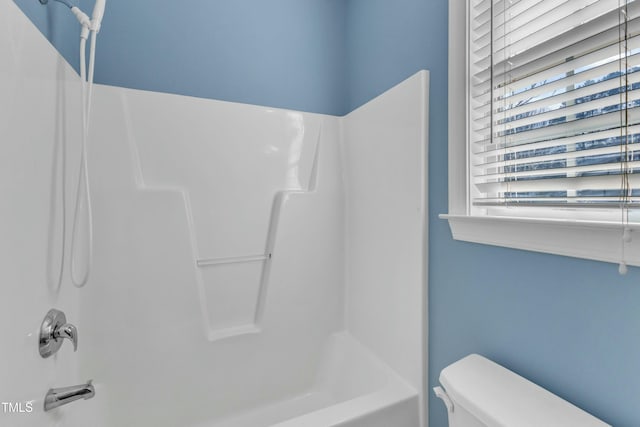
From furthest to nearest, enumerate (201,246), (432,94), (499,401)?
(201,246) → (432,94) → (499,401)

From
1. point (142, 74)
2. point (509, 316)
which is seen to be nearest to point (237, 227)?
point (142, 74)

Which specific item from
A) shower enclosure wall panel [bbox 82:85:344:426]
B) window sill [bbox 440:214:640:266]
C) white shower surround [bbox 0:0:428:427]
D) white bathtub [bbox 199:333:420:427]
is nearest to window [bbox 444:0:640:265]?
window sill [bbox 440:214:640:266]

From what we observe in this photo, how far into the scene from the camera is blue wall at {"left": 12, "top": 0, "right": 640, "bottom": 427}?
655 mm

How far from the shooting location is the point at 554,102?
0.76 metres

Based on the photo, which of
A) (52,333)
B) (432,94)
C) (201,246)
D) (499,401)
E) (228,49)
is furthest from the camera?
(228,49)

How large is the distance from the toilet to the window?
349mm

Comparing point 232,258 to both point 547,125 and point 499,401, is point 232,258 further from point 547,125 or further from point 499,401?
point 547,125

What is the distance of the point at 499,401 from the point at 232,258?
116cm

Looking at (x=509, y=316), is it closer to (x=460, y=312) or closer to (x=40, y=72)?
(x=460, y=312)

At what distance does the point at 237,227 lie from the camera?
145 centimetres

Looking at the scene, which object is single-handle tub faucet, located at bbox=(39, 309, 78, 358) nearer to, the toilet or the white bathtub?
the white bathtub

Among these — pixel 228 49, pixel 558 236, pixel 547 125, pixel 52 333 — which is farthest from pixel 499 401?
pixel 228 49

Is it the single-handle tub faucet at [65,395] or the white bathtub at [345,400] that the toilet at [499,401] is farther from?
the single-handle tub faucet at [65,395]

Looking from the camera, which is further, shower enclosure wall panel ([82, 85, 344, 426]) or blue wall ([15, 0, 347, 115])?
blue wall ([15, 0, 347, 115])
